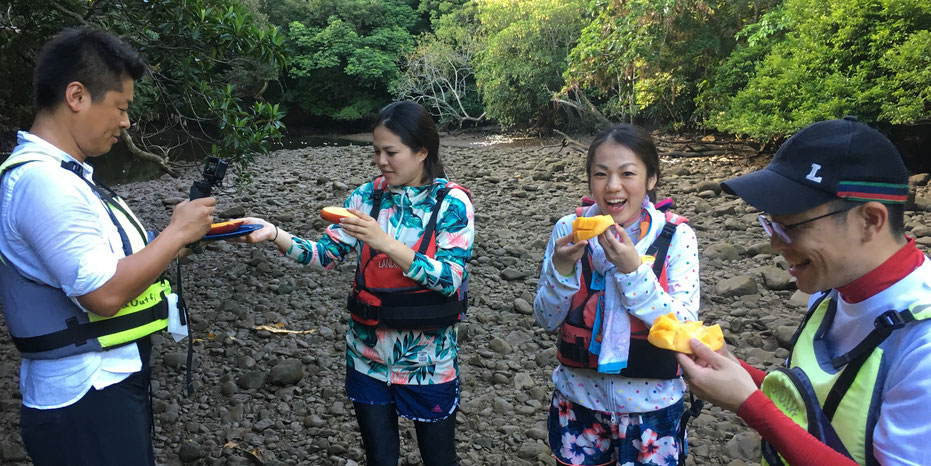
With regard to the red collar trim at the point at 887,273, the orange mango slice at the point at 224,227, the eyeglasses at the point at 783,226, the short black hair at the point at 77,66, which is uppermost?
the short black hair at the point at 77,66

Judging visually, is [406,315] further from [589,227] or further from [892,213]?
[892,213]

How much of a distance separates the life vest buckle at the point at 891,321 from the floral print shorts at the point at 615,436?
3.71 ft

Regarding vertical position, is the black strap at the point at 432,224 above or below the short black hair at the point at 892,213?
below

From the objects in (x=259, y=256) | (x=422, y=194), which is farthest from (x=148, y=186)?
(x=422, y=194)

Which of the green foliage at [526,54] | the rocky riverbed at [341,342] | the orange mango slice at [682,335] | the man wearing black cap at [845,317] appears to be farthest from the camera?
the green foliage at [526,54]

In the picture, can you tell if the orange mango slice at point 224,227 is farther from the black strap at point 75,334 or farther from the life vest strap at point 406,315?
the life vest strap at point 406,315

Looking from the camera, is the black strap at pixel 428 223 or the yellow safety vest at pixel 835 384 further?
the black strap at pixel 428 223

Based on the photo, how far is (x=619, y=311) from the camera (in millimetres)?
2494

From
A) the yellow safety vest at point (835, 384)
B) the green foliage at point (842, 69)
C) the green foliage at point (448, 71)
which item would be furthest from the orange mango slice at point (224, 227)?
the green foliage at point (448, 71)

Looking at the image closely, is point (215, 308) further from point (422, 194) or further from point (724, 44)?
point (724, 44)

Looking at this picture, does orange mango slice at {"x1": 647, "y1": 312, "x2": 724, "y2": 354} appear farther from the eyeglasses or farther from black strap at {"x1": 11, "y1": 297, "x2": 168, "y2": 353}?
black strap at {"x1": 11, "y1": 297, "x2": 168, "y2": 353}

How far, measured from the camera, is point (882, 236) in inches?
65.4

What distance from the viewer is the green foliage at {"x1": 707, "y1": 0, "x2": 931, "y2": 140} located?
32.6 feet

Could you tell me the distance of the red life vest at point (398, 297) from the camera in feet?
9.57
